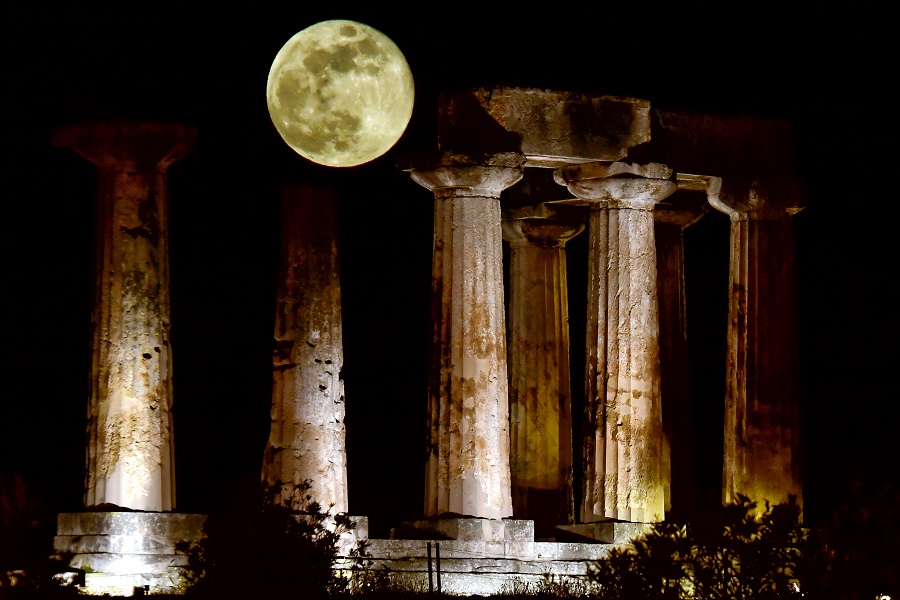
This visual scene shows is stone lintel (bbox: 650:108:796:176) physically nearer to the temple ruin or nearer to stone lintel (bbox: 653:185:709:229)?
the temple ruin

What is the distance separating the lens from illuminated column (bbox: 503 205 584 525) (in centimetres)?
5644

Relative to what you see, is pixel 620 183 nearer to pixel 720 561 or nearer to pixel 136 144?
pixel 136 144

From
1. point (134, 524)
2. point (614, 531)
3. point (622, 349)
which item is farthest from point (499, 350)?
point (134, 524)

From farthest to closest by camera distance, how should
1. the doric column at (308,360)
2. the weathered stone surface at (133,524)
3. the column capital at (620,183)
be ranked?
the column capital at (620,183) → the doric column at (308,360) → the weathered stone surface at (133,524)

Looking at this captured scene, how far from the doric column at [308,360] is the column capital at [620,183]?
6.36m

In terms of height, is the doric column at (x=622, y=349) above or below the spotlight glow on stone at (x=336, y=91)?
below

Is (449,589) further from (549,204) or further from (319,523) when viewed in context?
(549,204)

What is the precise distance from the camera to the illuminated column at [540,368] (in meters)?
56.4

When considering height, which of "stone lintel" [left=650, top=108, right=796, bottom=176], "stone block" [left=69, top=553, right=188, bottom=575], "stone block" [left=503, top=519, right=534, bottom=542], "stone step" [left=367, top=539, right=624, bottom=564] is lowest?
"stone block" [left=69, top=553, right=188, bottom=575]

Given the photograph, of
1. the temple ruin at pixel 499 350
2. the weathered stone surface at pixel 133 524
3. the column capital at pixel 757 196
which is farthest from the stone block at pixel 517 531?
the column capital at pixel 757 196

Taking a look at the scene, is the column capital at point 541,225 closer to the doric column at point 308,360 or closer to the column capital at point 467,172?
the column capital at point 467,172

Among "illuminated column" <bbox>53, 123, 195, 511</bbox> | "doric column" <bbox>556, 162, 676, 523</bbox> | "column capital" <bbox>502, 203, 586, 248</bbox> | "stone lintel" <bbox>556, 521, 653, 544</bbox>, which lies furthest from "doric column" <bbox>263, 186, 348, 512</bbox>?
"column capital" <bbox>502, 203, 586, 248</bbox>

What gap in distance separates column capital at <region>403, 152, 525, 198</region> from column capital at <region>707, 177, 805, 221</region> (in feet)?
19.2

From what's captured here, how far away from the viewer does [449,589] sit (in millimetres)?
46688
